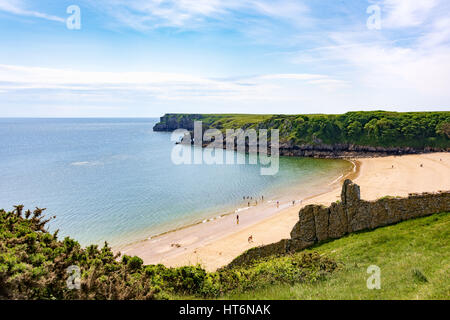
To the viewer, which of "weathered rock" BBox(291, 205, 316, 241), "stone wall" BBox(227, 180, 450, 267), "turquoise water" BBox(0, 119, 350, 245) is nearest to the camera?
"stone wall" BBox(227, 180, 450, 267)

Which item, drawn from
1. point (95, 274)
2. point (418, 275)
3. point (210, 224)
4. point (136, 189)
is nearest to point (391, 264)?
point (418, 275)

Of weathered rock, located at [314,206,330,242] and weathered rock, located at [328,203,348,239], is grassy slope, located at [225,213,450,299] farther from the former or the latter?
weathered rock, located at [314,206,330,242]

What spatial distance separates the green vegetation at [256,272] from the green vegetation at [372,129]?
97.3 meters

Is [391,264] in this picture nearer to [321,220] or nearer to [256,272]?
[256,272]

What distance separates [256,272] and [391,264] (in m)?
7.02

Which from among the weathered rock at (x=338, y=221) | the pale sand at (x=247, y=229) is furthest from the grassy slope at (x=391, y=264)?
the pale sand at (x=247, y=229)

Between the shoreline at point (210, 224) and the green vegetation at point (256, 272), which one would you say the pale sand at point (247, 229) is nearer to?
the shoreline at point (210, 224)

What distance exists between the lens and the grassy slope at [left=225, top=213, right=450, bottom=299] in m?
11.7

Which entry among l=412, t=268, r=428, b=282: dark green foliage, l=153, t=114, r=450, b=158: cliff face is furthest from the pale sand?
l=153, t=114, r=450, b=158: cliff face

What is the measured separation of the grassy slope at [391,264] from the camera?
11.7 metres

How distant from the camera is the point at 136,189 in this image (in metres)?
62.0

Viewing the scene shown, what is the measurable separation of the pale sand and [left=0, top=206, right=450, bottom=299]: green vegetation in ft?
Answer: 27.8

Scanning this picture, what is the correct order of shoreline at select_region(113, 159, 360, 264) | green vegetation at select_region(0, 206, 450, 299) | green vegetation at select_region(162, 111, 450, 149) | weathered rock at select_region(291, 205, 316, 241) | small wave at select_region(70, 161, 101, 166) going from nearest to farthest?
1. green vegetation at select_region(0, 206, 450, 299)
2. weathered rock at select_region(291, 205, 316, 241)
3. shoreline at select_region(113, 159, 360, 264)
4. small wave at select_region(70, 161, 101, 166)
5. green vegetation at select_region(162, 111, 450, 149)

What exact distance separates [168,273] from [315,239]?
11.8m
